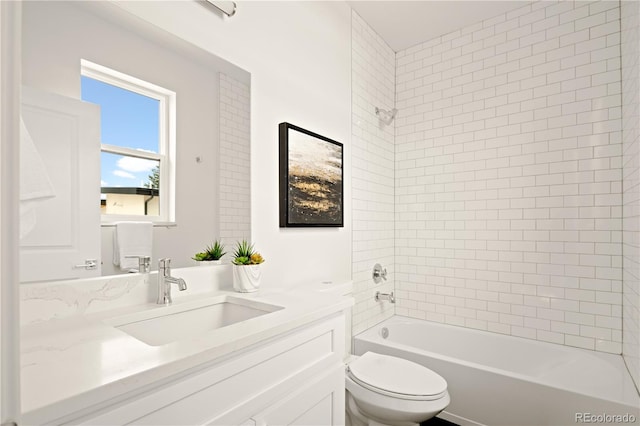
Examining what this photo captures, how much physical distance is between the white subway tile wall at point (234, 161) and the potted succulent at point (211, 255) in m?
0.04

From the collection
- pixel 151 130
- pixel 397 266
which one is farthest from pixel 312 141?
pixel 397 266

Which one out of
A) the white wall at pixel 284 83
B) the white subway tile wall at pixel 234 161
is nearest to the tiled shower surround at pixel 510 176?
the white wall at pixel 284 83

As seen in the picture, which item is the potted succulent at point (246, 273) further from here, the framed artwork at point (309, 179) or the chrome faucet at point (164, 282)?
the framed artwork at point (309, 179)

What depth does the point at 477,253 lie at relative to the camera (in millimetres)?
2623

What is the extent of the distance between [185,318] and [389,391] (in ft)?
3.40

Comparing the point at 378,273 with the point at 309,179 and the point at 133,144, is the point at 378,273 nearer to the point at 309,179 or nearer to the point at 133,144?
the point at 309,179

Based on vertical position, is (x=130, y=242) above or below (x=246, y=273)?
above

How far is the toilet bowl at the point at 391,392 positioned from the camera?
1.59m

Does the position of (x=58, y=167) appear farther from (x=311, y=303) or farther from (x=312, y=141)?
(x=312, y=141)

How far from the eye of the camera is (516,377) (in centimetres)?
183

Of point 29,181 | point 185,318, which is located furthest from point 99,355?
point 185,318

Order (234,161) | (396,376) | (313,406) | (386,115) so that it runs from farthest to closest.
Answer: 1. (386,115)
2. (396,376)
3. (234,161)
4. (313,406)

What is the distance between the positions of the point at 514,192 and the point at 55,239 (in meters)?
2.65

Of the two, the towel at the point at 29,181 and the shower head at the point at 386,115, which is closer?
the towel at the point at 29,181
